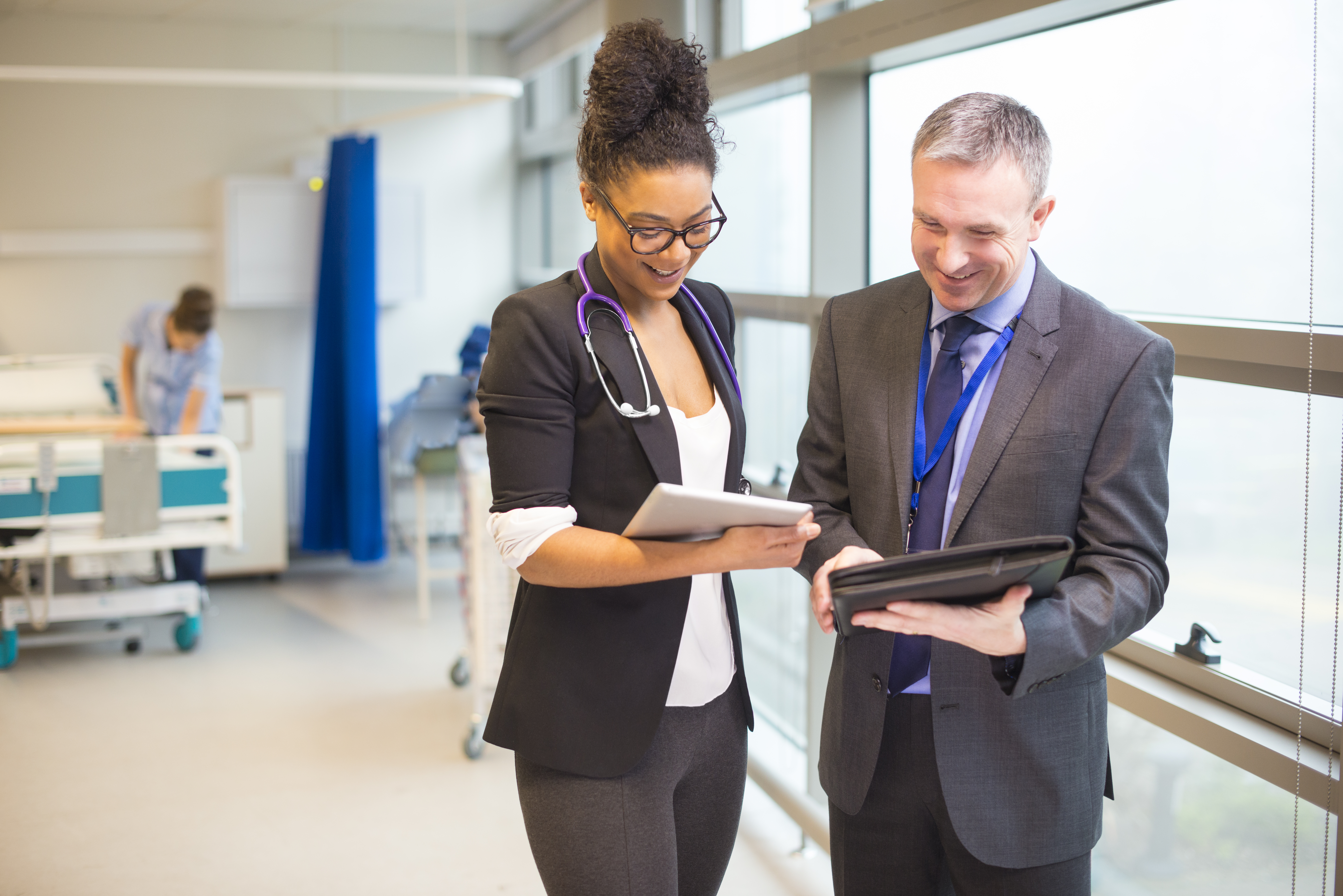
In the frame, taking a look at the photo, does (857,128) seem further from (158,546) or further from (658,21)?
(158,546)

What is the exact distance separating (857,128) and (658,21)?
1660mm

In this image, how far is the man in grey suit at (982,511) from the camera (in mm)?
1274

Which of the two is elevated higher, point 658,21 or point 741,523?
point 658,21

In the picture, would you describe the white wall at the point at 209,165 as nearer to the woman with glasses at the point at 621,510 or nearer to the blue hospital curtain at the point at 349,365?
the blue hospital curtain at the point at 349,365

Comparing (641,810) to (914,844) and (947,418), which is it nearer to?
(914,844)

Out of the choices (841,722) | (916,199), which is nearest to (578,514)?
(841,722)

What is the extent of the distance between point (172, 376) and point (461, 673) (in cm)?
219

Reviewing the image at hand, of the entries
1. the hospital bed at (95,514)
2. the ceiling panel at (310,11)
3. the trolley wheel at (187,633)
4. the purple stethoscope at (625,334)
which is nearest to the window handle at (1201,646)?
the purple stethoscope at (625,334)

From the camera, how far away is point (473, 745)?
3.87m

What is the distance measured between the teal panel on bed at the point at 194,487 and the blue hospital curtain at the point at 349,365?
5.04ft

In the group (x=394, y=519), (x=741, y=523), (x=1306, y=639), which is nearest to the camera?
(x=741, y=523)

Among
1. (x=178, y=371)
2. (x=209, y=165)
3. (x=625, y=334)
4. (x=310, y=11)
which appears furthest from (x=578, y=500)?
(x=209, y=165)

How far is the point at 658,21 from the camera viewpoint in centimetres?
138

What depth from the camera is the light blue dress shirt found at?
4.58 feet
